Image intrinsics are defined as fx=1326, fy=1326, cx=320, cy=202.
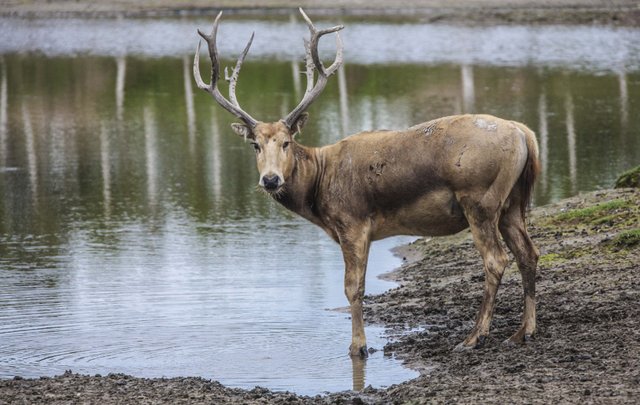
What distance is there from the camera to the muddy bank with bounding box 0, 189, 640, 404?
9477 mm

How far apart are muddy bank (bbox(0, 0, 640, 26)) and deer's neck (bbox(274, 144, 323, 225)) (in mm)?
36392

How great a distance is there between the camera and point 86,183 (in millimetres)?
21844

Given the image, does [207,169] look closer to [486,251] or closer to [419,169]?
[419,169]

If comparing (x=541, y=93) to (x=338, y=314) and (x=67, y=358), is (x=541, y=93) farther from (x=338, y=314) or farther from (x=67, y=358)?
(x=67, y=358)

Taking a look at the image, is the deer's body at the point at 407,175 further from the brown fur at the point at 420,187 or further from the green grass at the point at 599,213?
the green grass at the point at 599,213

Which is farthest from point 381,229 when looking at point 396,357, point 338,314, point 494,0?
point 494,0

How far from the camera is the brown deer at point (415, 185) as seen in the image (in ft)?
36.3

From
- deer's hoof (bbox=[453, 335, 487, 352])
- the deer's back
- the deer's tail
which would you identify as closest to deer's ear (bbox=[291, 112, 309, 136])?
the deer's back

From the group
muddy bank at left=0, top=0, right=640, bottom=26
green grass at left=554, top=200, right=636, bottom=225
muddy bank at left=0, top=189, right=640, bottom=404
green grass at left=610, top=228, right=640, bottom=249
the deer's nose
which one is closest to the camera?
muddy bank at left=0, top=189, right=640, bottom=404

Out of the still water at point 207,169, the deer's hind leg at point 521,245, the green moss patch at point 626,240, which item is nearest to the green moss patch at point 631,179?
the still water at point 207,169

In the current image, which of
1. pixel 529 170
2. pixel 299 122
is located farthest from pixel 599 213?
pixel 299 122

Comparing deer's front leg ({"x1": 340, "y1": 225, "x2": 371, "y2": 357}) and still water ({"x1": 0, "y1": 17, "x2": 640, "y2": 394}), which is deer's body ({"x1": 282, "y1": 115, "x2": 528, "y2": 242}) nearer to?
deer's front leg ({"x1": 340, "y1": 225, "x2": 371, "y2": 357})

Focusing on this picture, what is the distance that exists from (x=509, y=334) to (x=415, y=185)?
1.57 metres

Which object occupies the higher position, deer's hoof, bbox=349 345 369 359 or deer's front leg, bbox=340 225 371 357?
deer's front leg, bbox=340 225 371 357
